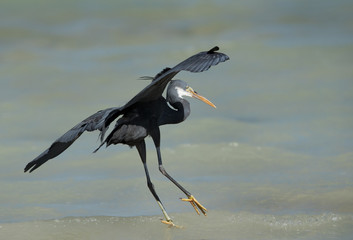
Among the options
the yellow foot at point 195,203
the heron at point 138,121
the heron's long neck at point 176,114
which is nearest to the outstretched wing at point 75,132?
the heron at point 138,121

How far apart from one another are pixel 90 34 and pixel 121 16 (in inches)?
43.3

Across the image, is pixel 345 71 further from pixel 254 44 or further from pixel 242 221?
pixel 242 221

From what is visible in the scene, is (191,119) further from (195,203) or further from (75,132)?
(75,132)

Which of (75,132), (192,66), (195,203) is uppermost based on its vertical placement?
(192,66)

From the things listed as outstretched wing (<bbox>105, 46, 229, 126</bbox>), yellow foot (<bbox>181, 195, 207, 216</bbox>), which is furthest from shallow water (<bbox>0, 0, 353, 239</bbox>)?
outstretched wing (<bbox>105, 46, 229, 126</bbox>)

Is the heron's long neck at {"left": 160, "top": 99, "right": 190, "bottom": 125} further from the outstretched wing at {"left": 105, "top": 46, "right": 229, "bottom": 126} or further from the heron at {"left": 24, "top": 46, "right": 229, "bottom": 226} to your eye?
the outstretched wing at {"left": 105, "top": 46, "right": 229, "bottom": 126}

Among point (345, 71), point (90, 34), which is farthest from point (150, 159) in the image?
point (90, 34)

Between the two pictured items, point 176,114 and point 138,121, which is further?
point 176,114

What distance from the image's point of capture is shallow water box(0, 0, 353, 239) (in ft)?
22.0

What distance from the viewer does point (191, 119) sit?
9.94m

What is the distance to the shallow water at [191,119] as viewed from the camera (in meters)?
6.71

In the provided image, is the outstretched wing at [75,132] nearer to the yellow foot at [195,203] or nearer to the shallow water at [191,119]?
the shallow water at [191,119]

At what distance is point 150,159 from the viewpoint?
28.5 ft

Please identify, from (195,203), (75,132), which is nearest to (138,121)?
(75,132)
